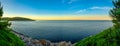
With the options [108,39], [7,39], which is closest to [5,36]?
[7,39]

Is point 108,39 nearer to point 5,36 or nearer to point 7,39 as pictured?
point 7,39

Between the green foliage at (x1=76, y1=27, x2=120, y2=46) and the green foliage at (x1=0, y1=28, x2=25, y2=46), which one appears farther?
the green foliage at (x1=76, y1=27, x2=120, y2=46)

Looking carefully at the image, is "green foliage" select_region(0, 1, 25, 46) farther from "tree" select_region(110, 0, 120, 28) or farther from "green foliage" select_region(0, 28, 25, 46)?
"tree" select_region(110, 0, 120, 28)

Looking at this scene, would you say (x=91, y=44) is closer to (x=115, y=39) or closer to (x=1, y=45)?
(x=115, y=39)

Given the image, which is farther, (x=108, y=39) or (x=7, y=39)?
(x=7, y=39)

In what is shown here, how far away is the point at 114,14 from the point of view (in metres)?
29.0

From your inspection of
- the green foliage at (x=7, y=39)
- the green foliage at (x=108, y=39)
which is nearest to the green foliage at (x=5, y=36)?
the green foliage at (x=7, y=39)

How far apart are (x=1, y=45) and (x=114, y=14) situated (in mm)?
13152

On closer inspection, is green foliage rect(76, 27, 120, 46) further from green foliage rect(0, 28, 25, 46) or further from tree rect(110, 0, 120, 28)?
green foliage rect(0, 28, 25, 46)

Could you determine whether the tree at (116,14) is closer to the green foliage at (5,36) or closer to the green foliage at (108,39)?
the green foliage at (108,39)

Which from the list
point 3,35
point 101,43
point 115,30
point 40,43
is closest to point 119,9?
point 115,30

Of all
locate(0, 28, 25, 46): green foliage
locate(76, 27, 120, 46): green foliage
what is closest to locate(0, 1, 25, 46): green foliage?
locate(0, 28, 25, 46): green foliage

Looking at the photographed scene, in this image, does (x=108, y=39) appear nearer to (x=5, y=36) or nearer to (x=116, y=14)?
(x=116, y=14)

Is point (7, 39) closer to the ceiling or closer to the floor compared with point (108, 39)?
closer to the floor
